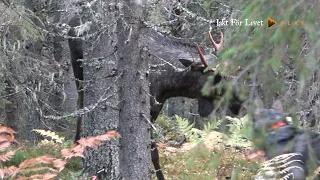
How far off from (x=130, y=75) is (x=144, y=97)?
35 centimetres

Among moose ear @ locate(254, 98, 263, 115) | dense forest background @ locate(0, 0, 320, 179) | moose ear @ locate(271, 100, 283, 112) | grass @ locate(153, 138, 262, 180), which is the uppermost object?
dense forest background @ locate(0, 0, 320, 179)

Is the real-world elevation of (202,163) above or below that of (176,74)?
below

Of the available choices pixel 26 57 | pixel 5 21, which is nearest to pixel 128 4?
pixel 5 21

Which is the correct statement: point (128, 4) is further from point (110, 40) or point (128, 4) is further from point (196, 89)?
point (196, 89)

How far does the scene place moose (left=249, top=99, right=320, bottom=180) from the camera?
306cm

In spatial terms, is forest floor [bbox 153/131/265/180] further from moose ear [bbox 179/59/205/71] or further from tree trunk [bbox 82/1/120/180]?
tree trunk [bbox 82/1/120/180]

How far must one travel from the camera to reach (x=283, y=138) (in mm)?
4172

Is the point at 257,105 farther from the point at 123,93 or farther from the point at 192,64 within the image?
the point at 192,64

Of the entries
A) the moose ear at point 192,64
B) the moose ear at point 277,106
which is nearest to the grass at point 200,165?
the moose ear at point 192,64

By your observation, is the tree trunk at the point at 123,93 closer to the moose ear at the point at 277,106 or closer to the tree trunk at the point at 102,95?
the tree trunk at the point at 102,95

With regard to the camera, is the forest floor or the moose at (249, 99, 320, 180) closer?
the moose at (249, 99, 320, 180)

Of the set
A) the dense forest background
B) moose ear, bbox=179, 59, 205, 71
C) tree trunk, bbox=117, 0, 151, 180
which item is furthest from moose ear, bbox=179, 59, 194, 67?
tree trunk, bbox=117, 0, 151, 180

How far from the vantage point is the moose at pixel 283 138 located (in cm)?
306

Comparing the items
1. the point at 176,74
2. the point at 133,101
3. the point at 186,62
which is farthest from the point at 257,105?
the point at 176,74
